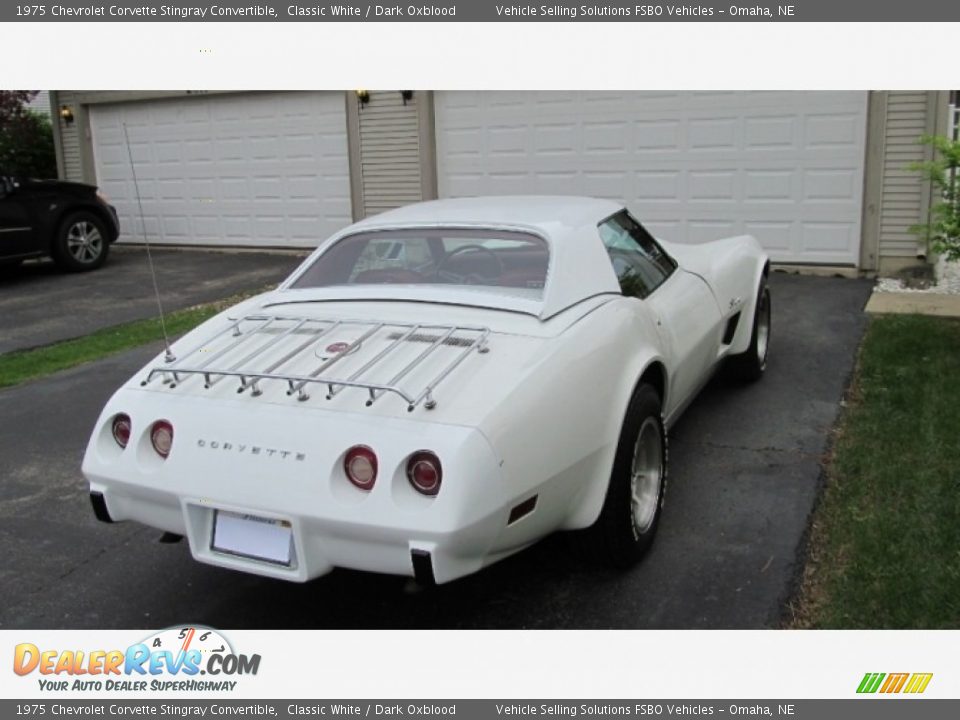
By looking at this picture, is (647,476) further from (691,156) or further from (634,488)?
(691,156)

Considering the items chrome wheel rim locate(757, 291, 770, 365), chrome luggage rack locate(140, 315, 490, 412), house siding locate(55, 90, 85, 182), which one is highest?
house siding locate(55, 90, 85, 182)

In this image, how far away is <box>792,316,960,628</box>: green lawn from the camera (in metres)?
3.25

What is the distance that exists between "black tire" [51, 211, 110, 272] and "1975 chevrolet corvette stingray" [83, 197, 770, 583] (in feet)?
29.6

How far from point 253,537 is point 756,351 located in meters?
3.81

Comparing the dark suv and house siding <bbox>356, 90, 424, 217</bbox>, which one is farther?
house siding <bbox>356, 90, 424, 217</bbox>

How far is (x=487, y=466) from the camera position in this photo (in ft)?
9.16

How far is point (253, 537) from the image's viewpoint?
3010 millimetres

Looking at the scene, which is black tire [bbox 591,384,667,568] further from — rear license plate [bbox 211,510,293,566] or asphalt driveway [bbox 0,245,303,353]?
asphalt driveway [bbox 0,245,303,353]

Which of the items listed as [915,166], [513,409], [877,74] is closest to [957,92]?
[877,74]

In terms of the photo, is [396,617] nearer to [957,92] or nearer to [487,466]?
[487,466]

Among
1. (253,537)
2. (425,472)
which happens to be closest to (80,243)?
(253,537)

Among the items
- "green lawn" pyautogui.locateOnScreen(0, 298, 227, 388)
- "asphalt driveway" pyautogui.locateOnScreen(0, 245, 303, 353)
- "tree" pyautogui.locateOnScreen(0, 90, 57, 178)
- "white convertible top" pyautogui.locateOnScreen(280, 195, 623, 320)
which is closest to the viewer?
"white convertible top" pyautogui.locateOnScreen(280, 195, 623, 320)

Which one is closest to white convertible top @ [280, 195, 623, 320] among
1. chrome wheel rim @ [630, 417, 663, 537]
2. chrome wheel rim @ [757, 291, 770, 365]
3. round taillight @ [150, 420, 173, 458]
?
chrome wheel rim @ [630, 417, 663, 537]

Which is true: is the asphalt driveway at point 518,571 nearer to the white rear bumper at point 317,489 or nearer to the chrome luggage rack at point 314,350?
the white rear bumper at point 317,489
